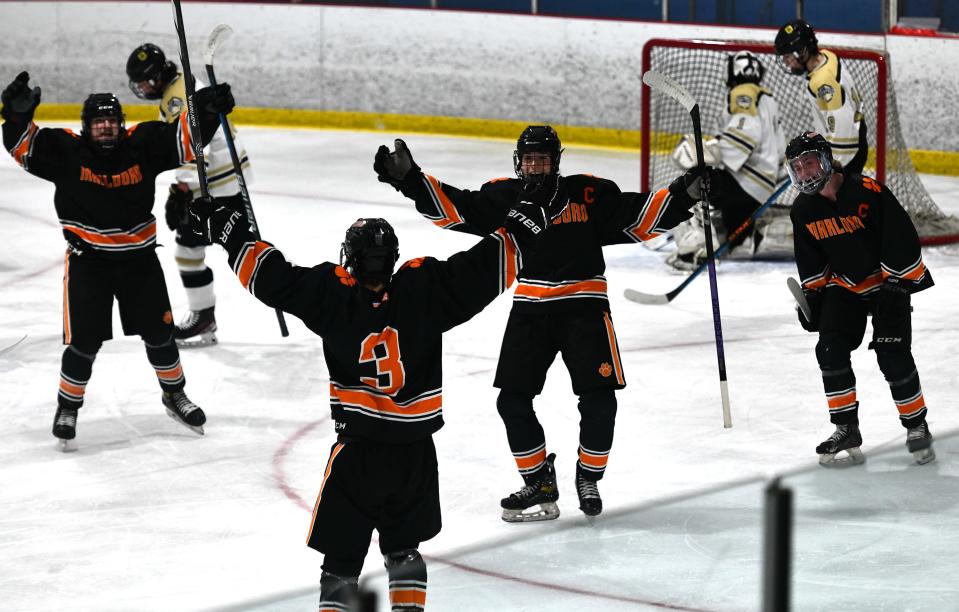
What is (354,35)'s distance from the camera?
11.2 meters

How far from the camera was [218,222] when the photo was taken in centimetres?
322

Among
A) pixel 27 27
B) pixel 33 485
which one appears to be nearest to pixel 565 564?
pixel 33 485

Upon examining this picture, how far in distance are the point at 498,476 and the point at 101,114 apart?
1704 mm

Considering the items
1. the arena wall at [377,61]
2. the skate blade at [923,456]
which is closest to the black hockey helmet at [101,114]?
the skate blade at [923,456]

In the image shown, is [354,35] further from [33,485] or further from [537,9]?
[33,485]

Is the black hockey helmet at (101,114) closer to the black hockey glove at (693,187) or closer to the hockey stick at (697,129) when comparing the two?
the hockey stick at (697,129)

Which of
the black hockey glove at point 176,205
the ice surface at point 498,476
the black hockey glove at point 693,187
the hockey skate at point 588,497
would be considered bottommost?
the ice surface at point 498,476

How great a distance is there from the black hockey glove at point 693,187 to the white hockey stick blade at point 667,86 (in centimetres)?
72

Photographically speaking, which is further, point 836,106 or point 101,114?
point 836,106

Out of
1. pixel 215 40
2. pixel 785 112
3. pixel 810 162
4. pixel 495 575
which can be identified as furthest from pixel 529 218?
pixel 785 112

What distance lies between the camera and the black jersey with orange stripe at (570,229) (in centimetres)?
403

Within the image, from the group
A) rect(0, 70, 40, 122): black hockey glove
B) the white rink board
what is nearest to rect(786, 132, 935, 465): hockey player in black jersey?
rect(0, 70, 40, 122): black hockey glove

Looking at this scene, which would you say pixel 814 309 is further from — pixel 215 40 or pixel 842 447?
pixel 215 40

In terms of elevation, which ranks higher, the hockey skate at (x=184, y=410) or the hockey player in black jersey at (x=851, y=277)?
the hockey player in black jersey at (x=851, y=277)
